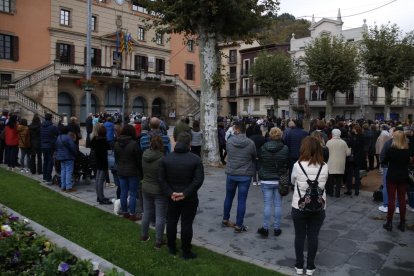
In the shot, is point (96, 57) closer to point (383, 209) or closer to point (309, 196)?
point (383, 209)

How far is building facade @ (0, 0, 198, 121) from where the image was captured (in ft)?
102

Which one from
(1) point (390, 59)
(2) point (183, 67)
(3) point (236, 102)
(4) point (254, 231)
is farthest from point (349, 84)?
(4) point (254, 231)

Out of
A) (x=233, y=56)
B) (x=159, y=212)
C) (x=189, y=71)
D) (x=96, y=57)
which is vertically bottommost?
(x=159, y=212)

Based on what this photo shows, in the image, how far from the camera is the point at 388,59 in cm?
2969

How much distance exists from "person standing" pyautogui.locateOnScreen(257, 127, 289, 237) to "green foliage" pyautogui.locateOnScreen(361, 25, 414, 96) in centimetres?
2714

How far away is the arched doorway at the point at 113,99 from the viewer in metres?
38.2

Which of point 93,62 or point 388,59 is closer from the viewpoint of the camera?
point 388,59

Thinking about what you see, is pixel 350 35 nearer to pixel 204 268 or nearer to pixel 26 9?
pixel 26 9

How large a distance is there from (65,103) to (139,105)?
8.51 meters

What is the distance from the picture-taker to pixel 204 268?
5.05 m

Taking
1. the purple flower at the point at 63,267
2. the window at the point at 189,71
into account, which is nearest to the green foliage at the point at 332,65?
the window at the point at 189,71

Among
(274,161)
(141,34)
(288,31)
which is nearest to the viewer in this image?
(274,161)

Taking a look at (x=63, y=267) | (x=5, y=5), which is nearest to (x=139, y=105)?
(x=5, y=5)

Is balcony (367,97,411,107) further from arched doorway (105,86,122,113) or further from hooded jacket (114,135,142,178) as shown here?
hooded jacket (114,135,142,178)
